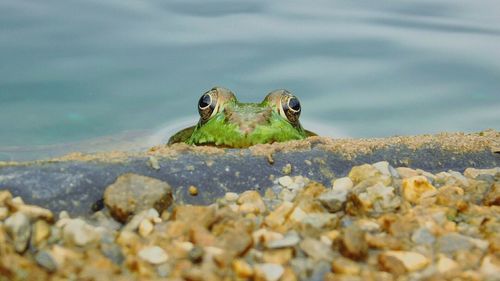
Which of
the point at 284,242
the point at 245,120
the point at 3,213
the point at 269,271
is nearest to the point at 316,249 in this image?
the point at 284,242

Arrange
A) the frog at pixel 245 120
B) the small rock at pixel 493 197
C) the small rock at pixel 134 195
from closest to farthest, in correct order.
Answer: the small rock at pixel 134 195 → the small rock at pixel 493 197 → the frog at pixel 245 120

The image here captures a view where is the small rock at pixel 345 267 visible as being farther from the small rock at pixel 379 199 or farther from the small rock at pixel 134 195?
the small rock at pixel 134 195

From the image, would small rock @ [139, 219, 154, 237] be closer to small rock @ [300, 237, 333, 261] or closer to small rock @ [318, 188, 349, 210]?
small rock @ [300, 237, 333, 261]

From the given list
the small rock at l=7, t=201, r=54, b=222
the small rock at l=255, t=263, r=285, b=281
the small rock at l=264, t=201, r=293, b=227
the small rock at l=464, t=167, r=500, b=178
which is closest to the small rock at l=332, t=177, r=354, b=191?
the small rock at l=264, t=201, r=293, b=227

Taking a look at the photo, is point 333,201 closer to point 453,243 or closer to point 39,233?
point 453,243

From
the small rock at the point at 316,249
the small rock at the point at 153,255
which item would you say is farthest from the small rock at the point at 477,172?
the small rock at the point at 153,255

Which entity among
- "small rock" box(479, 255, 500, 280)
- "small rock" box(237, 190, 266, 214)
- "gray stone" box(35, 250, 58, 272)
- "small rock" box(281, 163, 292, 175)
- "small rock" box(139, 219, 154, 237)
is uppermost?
"small rock" box(281, 163, 292, 175)

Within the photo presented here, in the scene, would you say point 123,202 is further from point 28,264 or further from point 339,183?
point 339,183
